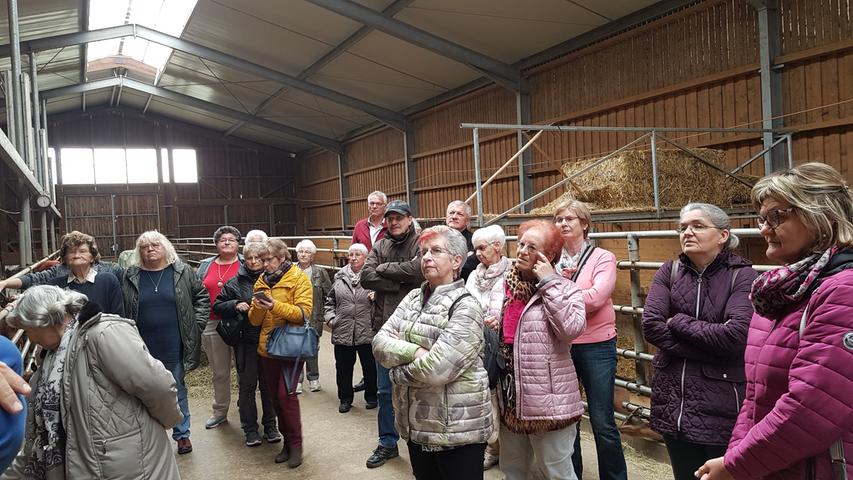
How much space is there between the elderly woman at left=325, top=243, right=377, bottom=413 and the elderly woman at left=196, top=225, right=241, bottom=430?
851 millimetres

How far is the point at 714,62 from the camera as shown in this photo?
28.4ft

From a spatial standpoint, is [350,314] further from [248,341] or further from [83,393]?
[83,393]

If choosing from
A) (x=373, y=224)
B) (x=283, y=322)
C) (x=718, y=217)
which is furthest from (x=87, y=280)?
(x=718, y=217)

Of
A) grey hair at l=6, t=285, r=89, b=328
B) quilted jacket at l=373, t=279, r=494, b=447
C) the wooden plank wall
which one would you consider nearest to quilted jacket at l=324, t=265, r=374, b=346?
quilted jacket at l=373, t=279, r=494, b=447

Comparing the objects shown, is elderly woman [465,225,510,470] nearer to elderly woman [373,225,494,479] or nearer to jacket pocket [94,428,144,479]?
elderly woman [373,225,494,479]

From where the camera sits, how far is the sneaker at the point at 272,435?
4352 mm

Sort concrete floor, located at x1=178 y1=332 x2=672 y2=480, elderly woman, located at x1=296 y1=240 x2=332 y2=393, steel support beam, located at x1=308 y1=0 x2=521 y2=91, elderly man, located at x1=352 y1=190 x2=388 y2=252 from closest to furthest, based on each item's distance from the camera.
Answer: concrete floor, located at x1=178 y1=332 x2=672 y2=480, elderly man, located at x1=352 y1=190 x2=388 y2=252, elderly woman, located at x1=296 y1=240 x2=332 y2=393, steel support beam, located at x1=308 y1=0 x2=521 y2=91

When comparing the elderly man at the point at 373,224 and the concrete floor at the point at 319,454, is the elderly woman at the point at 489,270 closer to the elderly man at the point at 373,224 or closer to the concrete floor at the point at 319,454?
the concrete floor at the point at 319,454

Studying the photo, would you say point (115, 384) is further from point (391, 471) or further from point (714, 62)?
point (714, 62)

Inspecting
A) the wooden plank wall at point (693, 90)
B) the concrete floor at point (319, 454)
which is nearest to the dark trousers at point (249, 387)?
the concrete floor at point (319, 454)

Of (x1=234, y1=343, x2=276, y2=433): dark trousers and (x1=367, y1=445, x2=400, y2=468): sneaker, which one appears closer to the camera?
(x1=367, y1=445, x2=400, y2=468): sneaker

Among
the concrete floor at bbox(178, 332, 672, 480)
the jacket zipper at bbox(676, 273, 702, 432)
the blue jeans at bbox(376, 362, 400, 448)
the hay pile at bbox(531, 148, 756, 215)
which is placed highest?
the hay pile at bbox(531, 148, 756, 215)

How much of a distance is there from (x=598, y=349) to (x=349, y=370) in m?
2.59

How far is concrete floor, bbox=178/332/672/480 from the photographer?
12.0 ft
